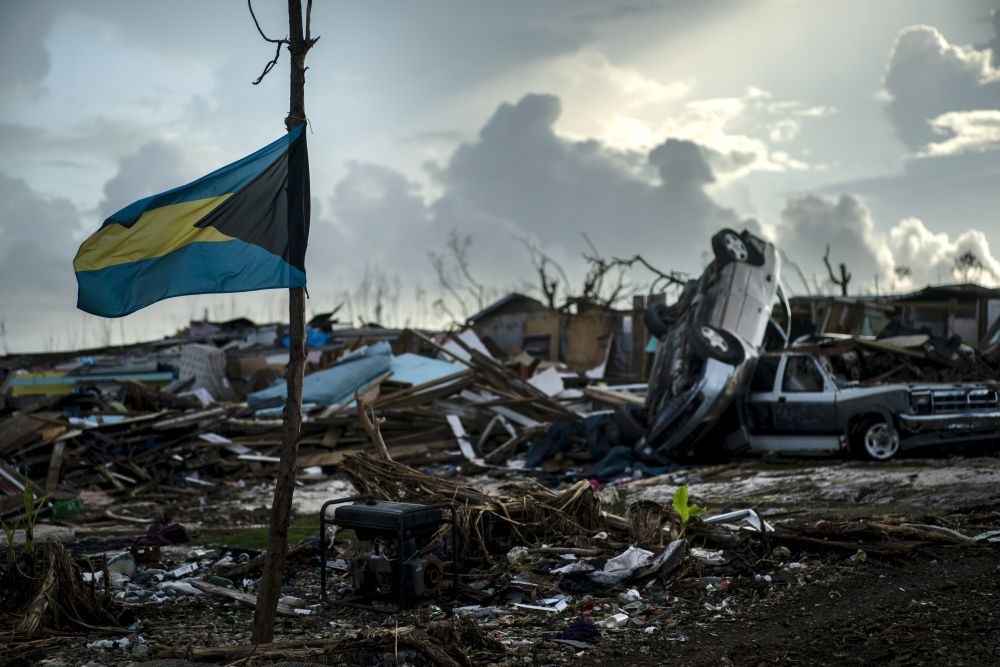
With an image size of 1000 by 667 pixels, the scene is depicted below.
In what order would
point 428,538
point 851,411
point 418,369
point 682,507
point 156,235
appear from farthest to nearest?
point 418,369 < point 851,411 < point 682,507 < point 428,538 < point 156,235

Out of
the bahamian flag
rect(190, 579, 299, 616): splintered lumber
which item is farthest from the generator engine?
the bahamian flag

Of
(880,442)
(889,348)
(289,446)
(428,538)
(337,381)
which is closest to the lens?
(289,446)

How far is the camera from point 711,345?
15.5 m

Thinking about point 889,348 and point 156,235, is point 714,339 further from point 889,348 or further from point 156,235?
point 156,235

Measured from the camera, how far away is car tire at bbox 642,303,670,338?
1809 centimetres

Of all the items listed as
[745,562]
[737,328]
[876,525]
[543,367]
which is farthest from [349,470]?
[543,367]

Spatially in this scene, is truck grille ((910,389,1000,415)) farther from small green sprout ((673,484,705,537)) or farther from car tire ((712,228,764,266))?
small green sprout ((673,484,705,537))

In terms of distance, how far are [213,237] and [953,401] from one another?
1231 centimetres

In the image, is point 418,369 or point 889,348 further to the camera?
point 418,369

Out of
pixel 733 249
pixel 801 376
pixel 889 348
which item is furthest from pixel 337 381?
pixel 889 348

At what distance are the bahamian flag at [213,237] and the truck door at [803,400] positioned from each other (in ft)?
36.0

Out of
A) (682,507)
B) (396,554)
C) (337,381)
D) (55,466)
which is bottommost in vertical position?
(396,554)

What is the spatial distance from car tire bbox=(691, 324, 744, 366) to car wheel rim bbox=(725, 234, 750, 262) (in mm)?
1724

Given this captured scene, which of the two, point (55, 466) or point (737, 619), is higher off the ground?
point (55, 466)
